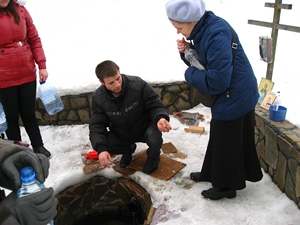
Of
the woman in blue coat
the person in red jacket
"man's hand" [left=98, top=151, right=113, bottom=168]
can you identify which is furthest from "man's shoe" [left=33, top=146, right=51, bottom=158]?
the woman in blue coat

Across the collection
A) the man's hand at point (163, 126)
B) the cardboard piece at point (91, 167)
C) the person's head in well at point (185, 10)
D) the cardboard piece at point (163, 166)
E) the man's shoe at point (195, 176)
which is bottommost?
the cardboard piece at point (91, 167)

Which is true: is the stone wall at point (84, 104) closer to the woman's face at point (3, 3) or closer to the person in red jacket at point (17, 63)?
the person in red jacket at point (17, 63)

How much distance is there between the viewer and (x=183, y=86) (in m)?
4.68

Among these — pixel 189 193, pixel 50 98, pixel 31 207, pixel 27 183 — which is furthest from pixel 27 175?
pixel 50 98

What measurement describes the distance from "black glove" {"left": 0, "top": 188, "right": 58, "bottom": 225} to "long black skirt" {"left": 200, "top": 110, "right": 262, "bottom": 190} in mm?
1477

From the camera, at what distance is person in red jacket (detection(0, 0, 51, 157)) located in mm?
3014

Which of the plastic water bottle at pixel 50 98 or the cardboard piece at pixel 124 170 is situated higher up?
the plastic water bottle at pixel 50 98

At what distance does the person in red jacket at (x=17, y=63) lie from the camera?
3.01 metres

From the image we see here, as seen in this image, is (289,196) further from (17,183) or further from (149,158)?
(17,183)

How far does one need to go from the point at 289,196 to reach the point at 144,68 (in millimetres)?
2957

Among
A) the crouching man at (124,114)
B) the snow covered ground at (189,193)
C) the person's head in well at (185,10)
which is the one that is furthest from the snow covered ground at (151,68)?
the person's head in well at (185,10)

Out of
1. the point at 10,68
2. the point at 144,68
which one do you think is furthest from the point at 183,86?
the point at 10,68

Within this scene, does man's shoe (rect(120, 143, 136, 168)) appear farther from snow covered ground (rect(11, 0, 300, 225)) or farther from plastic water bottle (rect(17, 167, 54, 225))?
plastic water bottle (rect(17, 167, 54, 225))

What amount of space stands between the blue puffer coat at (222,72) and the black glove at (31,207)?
1324 millimetres
